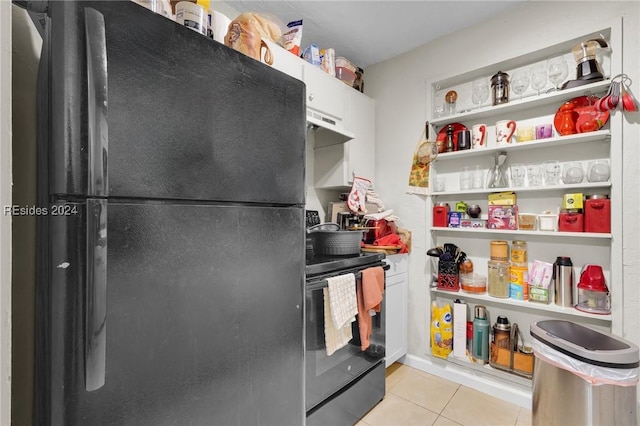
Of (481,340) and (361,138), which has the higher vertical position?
(361,138)

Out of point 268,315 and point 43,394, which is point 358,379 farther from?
point 43,394

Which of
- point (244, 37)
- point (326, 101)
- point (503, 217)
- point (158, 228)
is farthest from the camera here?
point (326, 101)

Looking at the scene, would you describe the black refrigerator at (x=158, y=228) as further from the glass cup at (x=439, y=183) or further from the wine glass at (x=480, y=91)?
the wine glass at (x=480, y=91)

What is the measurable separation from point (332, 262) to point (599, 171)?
157 centimetres

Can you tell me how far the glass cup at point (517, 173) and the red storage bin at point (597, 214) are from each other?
364 millimetres

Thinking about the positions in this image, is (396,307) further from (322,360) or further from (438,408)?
(322,360)

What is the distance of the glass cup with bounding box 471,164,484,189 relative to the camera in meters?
2.01

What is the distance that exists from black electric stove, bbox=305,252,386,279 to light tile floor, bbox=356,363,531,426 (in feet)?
2.95

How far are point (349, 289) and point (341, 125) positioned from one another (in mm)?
1260

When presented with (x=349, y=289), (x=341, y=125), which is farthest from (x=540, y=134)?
(x=349, y=289)

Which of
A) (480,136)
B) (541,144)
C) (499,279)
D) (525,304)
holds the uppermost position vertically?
(480,136)

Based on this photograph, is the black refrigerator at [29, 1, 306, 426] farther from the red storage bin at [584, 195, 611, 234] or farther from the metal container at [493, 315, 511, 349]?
the red storage bin at [584, 195, 611, 234]

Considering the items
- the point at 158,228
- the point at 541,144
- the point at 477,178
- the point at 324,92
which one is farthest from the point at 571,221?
the point at 158,228

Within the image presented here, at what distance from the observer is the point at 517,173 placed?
1885 millimetres
